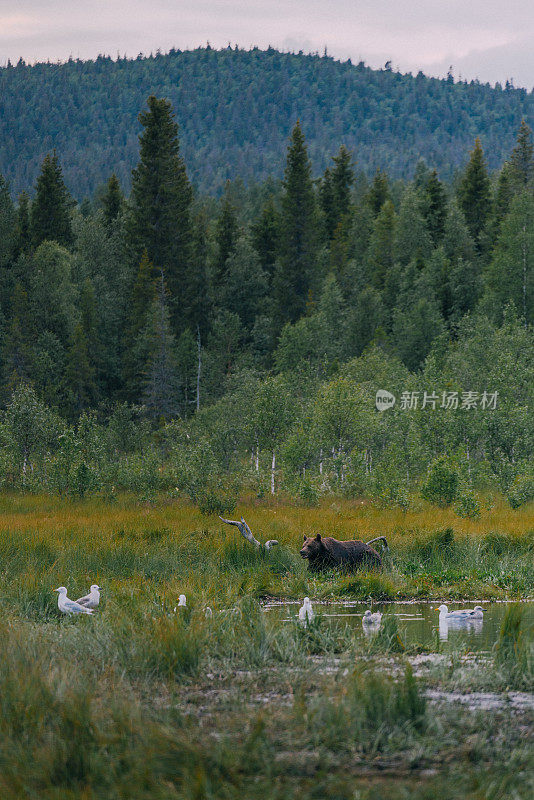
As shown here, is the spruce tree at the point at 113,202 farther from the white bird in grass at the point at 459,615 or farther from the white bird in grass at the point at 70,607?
the white bird in grass at the point at 459,615

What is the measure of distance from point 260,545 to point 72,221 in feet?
237

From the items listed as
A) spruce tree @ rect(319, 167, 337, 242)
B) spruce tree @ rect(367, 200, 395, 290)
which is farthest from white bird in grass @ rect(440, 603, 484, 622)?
spruce tree @ rect(319, 167, 337, 242)

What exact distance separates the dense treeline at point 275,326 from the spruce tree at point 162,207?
17 cm

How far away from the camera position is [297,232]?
271 ft

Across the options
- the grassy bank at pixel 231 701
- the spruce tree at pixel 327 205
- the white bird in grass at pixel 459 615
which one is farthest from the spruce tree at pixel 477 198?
the white bird in grass at pixel 459 615

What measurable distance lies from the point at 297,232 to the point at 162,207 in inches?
501

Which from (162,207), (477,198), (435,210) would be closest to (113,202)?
(162,207)

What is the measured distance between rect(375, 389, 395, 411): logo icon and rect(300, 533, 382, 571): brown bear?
107 ft

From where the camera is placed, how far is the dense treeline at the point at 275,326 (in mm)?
37375

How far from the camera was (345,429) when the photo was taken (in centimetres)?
3772

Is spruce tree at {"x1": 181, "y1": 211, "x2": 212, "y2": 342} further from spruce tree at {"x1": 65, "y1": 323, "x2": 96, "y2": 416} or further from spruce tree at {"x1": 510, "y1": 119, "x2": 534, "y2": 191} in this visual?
spruce tree at {"x1": 510, "y1": 119, "x2": 534, "y2": 191}

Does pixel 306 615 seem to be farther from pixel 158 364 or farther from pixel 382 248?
pixel 382 248

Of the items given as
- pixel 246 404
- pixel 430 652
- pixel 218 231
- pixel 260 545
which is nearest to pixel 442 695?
pixel 430 652

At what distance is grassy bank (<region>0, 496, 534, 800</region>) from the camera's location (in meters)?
6.12
